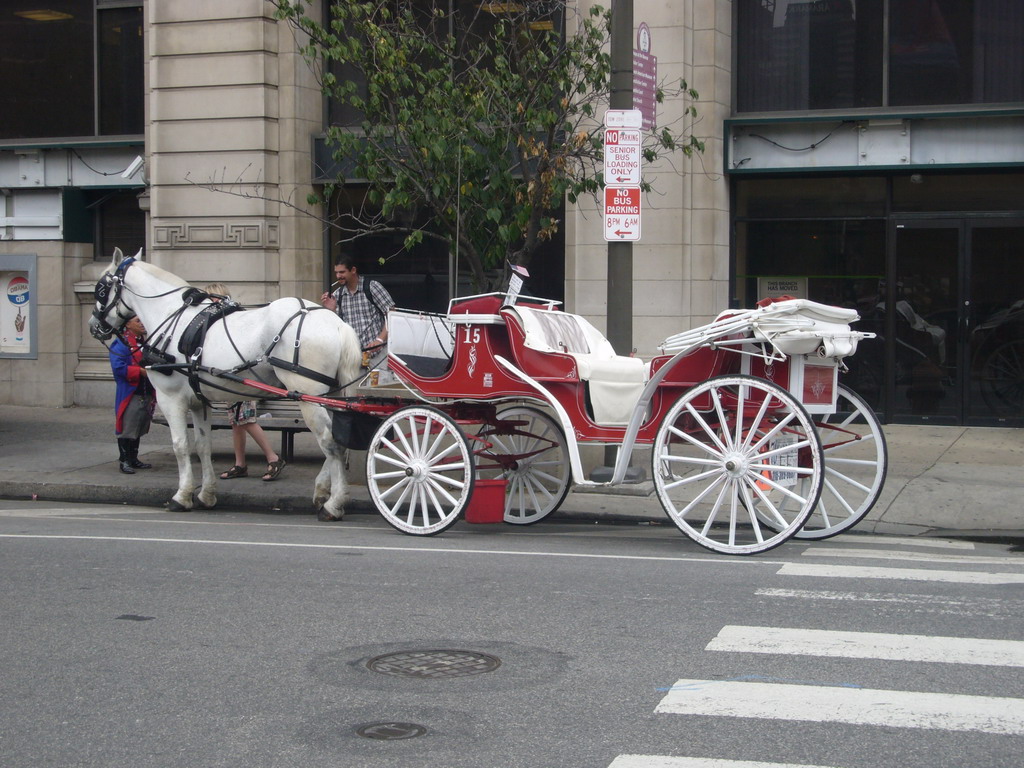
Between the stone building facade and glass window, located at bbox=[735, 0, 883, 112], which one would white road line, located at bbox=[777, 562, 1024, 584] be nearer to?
the stone building facade

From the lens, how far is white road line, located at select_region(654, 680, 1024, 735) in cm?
503

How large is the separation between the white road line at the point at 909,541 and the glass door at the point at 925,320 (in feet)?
17.6

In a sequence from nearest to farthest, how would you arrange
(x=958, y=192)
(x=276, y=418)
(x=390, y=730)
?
(x=390, y=730)
(x=276, y=418)
(x=958, y=192)

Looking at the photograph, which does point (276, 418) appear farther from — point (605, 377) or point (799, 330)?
point (799, 330)

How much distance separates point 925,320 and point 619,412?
7212 millimetres

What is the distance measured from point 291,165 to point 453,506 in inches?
333

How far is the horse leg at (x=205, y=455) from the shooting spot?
11.7 m

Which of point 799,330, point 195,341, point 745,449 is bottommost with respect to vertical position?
point 745,449

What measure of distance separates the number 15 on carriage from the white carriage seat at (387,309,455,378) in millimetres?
2043

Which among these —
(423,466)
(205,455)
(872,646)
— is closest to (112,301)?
(205,455)

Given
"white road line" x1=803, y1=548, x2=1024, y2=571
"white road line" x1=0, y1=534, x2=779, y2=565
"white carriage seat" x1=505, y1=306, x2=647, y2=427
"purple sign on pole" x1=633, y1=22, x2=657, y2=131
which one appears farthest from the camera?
"purple sign on pole" x1=633, y1=22, x2=657, y2=131

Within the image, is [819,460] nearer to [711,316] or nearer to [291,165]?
[711,316]

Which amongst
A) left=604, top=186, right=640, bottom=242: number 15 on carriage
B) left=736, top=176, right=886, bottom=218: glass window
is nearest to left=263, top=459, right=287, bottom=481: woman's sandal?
left=604, top=186, right=640, bottom=242: number 15 on carriage

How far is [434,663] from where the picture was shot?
5.98 metres
